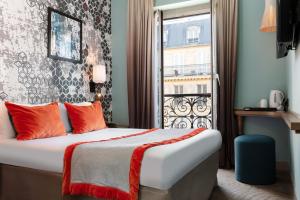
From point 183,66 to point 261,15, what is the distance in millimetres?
4314

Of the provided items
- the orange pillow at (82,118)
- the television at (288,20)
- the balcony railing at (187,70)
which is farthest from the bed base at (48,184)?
the balcony railing at (187,70)

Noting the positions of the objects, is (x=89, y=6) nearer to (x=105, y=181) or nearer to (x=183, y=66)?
(x=105, y=181)

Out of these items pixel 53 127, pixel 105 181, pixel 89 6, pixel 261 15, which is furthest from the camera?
pixel 89 6

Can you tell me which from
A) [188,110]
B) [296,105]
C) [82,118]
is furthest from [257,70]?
[82,118]

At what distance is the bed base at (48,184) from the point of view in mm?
1745

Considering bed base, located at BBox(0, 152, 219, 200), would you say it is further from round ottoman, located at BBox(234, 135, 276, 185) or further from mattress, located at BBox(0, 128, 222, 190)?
round ottoman, located at BBox(234, 135, 276, 185)

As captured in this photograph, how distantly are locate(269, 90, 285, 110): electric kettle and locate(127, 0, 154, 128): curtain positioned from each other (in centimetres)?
173

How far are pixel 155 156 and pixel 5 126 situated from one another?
165 cm

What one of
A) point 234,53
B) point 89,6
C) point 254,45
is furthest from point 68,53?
point 254,45

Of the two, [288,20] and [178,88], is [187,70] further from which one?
[288,20]

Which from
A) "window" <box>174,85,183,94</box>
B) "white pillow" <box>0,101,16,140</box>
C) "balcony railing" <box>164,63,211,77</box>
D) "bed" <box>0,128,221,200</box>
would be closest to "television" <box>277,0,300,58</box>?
"bed" <box>0,128,221,200</box>

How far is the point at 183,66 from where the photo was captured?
771cm

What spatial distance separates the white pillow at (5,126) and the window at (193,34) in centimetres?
622

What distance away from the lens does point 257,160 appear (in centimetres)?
276
